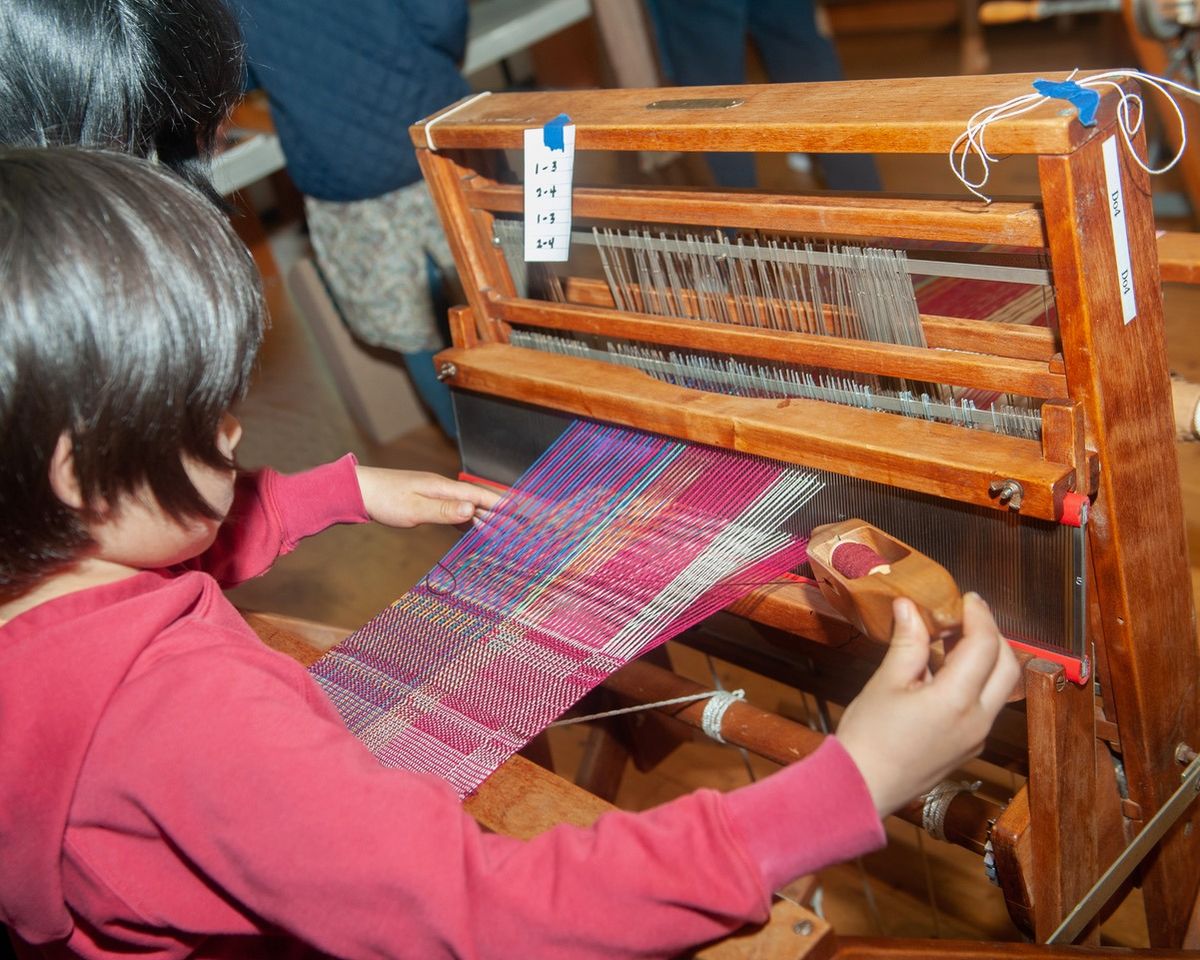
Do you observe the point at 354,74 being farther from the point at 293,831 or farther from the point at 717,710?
the point at 293,831

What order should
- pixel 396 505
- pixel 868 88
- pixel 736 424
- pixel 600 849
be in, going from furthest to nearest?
pixel 396 505 → pixel 736 424 → pixel 868 88 → pixel 600 849

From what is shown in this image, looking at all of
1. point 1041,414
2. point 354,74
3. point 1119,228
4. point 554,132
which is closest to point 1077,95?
point 1119,228

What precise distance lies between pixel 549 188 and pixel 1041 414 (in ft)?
2.06

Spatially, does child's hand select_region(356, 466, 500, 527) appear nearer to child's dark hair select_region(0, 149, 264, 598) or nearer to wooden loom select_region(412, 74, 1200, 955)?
wooden loom select_region(412, 74, 1200, 955)

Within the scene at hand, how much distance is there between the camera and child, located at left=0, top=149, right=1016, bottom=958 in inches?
32.7

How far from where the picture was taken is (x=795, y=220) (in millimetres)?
1191

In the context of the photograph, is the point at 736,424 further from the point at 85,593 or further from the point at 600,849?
the point at 85,593

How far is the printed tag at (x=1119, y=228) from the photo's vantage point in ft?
3.27

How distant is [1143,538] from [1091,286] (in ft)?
0.90

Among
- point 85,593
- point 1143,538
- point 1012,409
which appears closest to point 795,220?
point 1012,409

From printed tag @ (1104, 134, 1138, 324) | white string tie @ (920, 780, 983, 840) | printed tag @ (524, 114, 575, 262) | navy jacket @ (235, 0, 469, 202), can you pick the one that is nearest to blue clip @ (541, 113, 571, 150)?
printed tag @ (524, 114, 575, 262)

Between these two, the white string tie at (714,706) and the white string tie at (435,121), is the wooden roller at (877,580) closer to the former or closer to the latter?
the white string tie at (714,706)

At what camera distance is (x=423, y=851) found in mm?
837

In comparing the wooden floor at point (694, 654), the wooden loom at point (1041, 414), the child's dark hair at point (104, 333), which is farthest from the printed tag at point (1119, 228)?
the child's dark hair at point (104, 333)
